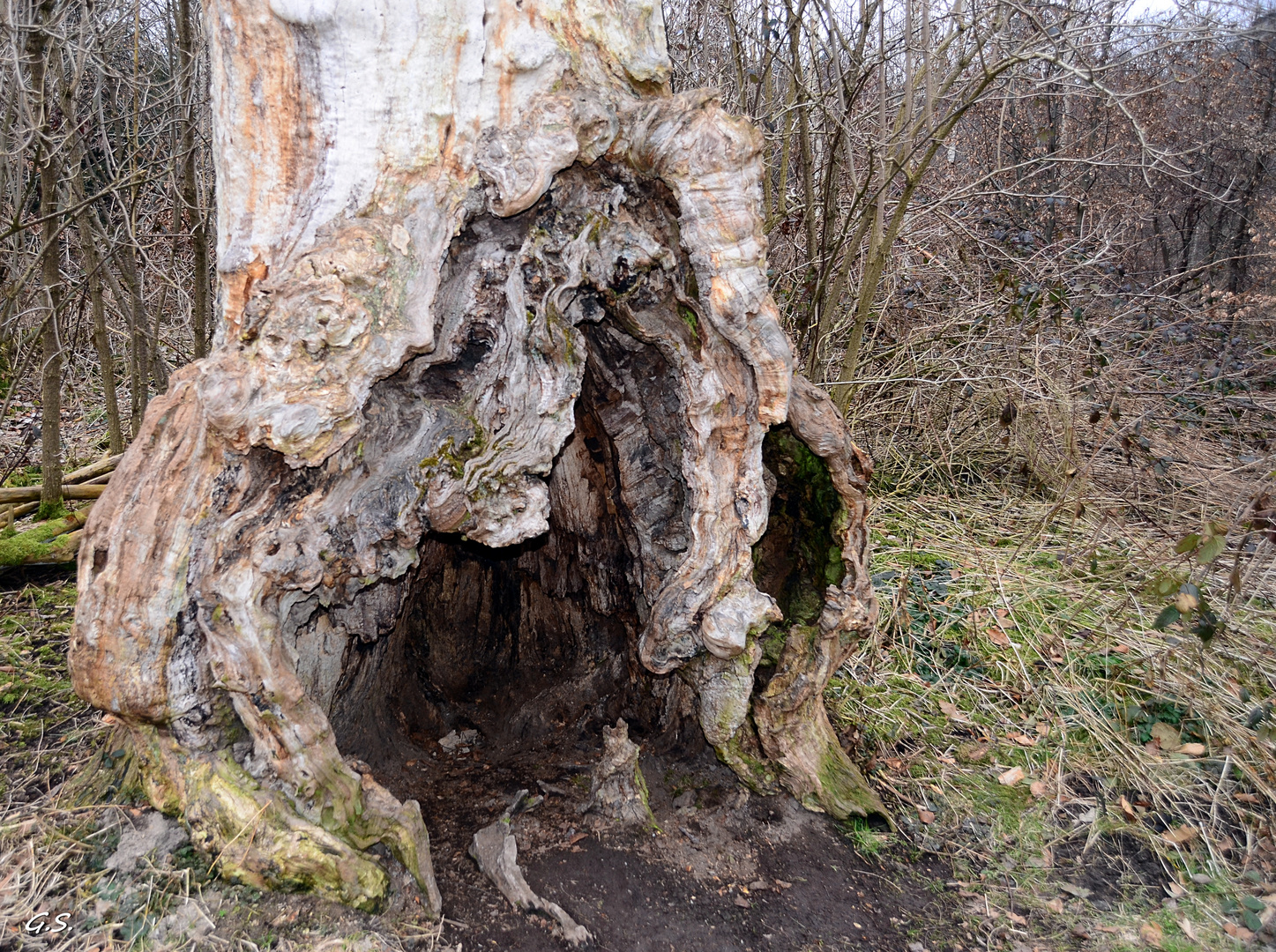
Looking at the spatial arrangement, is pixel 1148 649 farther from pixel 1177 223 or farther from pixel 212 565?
pixel 1177 223

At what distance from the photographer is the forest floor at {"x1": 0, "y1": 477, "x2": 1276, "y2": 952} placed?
2.03 m

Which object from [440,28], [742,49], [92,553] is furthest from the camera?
[742,49]

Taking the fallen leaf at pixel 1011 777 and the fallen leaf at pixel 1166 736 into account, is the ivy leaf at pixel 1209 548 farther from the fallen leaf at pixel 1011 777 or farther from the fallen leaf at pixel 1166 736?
the fallen leaf at pixel 1011 777

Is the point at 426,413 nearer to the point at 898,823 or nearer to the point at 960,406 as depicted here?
the point at 898,823

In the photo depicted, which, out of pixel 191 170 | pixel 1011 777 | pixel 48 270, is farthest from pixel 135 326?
pixel 1011 777

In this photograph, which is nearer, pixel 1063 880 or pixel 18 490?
pixel 1063 880

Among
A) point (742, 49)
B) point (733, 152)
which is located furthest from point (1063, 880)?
point (742, 49)

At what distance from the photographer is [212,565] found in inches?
78.1

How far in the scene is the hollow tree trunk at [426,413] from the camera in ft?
6.48

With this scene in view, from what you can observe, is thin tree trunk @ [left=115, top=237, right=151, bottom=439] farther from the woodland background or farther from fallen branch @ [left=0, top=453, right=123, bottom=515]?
fallen branch @ [left=0, top=453, right=123, bottom=515]

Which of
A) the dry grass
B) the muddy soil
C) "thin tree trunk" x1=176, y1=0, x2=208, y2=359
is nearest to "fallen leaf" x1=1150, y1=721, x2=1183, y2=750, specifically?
the dry grass

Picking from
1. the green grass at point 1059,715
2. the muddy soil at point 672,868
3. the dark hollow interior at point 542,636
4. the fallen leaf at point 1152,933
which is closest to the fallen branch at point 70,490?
the dark hollow interior at point 542,636

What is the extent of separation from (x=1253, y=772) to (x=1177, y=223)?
8.37 meters

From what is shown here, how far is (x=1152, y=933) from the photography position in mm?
2344
